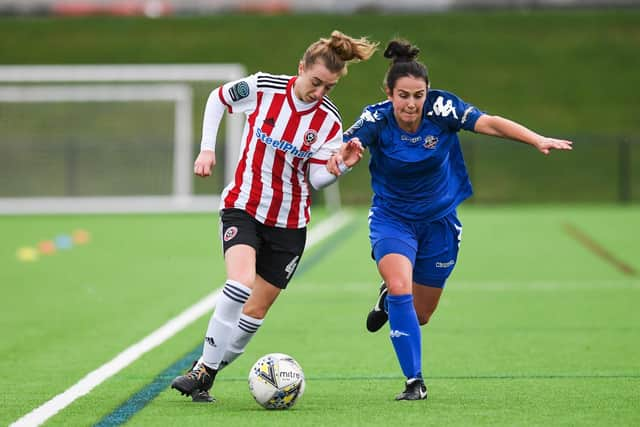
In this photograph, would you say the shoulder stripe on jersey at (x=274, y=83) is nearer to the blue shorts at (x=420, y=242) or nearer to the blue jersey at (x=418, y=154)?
the blue jersey at (x=418, y=154)

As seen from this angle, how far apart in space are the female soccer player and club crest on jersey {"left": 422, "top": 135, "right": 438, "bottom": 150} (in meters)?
0.50

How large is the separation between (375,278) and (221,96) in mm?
7003

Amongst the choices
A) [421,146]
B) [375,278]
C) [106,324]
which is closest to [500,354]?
[421,146]

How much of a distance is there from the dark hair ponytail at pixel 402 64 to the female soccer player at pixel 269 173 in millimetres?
157

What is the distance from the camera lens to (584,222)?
22.2m

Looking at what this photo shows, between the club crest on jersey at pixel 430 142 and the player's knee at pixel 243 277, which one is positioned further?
the club crest on jersey at pixel 430 142

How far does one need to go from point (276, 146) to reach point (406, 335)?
1.30 meters

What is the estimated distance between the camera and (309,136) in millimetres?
6648

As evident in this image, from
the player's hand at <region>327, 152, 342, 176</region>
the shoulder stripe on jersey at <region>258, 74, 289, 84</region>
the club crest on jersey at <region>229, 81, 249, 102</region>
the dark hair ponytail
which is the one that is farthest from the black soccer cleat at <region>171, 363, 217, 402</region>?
the dark hair ponytail

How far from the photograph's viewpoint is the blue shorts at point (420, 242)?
6742 millimetres

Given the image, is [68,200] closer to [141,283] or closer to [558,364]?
[141,283]

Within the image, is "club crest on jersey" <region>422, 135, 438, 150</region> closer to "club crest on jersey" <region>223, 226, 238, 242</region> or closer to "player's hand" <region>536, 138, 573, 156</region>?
"player's hand" <region>536, 138, 573, 156</region>

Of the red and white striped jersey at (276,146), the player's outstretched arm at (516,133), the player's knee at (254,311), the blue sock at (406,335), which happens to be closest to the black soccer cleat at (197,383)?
the player's knee at (254,311)

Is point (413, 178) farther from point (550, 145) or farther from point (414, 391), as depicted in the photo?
point (414, 391)
